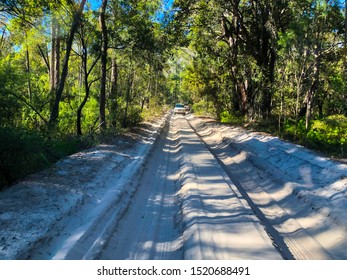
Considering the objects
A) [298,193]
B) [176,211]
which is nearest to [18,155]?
[176,211]

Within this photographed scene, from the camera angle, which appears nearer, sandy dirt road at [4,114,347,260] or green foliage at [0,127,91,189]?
sandy dirt road at [4,114,347,260]

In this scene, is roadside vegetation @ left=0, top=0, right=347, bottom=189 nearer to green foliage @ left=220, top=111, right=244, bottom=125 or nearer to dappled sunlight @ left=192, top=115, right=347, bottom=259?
green foliage @ left=220, top=111, right=244, bottom=125

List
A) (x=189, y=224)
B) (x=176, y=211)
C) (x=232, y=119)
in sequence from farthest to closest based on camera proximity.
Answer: (x=232, y=119)
(x=176, y=211)
(x=189, y=224)

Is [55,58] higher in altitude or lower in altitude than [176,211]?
higher

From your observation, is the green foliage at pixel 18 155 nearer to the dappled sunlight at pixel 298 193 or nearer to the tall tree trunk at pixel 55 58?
the dappled sunlight at pixel 298 193

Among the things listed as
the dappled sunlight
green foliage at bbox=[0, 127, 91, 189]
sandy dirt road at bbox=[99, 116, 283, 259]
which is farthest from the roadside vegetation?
sandy dirt road at bbox=[99, 116, 283, 259]

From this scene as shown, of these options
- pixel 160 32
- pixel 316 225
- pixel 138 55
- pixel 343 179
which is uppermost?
pixel 160 32

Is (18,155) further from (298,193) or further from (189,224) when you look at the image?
(298,193)

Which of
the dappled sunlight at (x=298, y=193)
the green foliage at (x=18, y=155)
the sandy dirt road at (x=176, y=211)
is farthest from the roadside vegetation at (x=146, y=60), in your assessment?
the dappled sunlight at (x=298, y=193)

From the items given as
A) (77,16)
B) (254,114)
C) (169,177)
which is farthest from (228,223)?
(254,114)

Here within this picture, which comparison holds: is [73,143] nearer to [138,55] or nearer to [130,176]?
[130,176]

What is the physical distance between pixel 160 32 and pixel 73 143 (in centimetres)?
1066

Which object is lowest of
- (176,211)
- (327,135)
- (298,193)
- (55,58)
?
(176,211)
